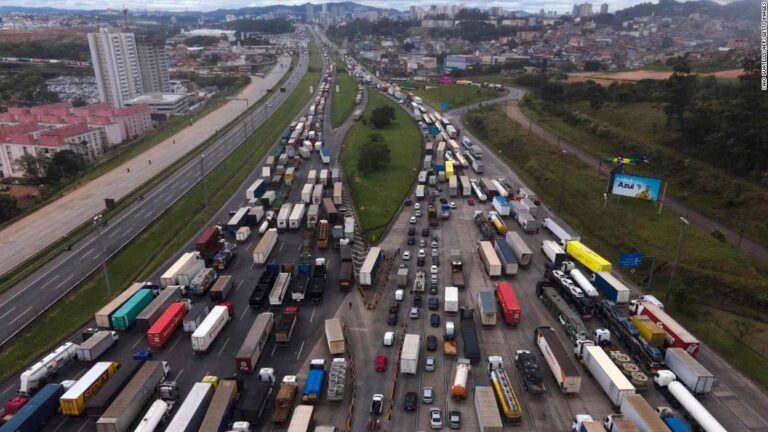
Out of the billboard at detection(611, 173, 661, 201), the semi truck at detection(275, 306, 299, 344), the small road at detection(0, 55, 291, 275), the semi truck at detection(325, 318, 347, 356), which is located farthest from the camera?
the billboard at detection(611, 173, 661, 201)

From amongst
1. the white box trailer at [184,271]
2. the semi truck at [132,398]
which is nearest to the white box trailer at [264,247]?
the white box trailer at [184,271]

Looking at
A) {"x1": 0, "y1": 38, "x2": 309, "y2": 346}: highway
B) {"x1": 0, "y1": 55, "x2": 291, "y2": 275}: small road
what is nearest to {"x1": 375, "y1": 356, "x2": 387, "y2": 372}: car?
{"x1": 0, "y1": 38, "x2": 309, "y2": 346}: highway

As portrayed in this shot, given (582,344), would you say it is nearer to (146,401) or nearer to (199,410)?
(199,410)

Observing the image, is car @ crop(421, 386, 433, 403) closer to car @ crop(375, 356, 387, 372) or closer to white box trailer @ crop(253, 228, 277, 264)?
car @ crop(375, 356, 387, 372)

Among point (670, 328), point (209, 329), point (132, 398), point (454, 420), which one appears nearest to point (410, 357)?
point (454, 420)

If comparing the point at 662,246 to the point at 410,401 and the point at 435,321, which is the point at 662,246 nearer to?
the point at 435,321

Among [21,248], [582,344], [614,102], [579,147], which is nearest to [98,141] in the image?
[21,248]

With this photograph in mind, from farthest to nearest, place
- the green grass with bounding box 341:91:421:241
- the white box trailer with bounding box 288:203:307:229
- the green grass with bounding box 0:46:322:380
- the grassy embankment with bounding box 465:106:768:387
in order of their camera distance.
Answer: the green grass with bounding box 341:91:421:241
the white box trailer with bounding box 288:203:307:229
the grassy embankment with bounding box 465:106:768:387
the green grass with bounding box 0:46:322:380
